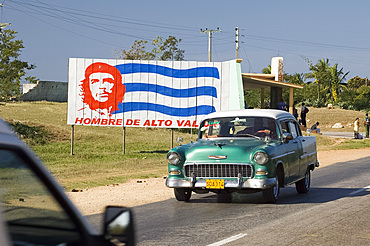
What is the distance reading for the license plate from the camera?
441 inches

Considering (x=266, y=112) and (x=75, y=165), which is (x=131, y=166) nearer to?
(x=75, y=165)

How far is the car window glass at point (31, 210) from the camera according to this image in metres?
2.41

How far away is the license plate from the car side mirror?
28.0 feet

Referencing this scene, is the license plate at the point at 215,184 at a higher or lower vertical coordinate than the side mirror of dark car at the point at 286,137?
lower

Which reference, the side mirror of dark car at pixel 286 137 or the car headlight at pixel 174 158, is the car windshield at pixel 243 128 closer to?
the side mirror of dark car at pixel 286 137

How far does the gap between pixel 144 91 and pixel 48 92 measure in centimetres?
3183

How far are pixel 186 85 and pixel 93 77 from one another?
146 inches

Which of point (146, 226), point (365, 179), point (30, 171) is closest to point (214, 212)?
point (146, 226)

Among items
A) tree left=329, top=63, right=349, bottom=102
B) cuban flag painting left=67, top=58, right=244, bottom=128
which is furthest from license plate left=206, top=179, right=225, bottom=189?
tree left=329, top=63, right=349, bottom=102

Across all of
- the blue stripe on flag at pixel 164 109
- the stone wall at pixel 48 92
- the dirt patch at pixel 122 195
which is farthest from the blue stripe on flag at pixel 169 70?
the stone wall at pixel 48 92

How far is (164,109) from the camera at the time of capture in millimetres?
24828

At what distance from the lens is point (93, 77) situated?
81.1 feet

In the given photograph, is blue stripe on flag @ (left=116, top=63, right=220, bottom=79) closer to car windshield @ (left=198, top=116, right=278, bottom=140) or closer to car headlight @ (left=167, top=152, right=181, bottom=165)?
car windshield @ (left=198, top=116, right=278, bottom=140)

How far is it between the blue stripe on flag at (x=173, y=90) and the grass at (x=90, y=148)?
257 centimetres
